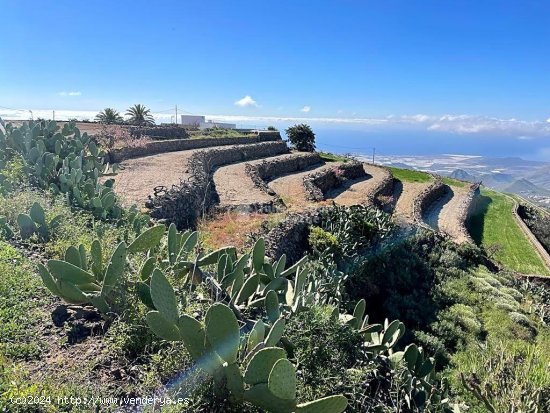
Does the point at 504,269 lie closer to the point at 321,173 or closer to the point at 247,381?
the point at 321,173

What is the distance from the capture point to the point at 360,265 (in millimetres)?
10711

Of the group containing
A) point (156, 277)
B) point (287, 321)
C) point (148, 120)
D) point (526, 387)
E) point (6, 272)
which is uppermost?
point (148, 120)

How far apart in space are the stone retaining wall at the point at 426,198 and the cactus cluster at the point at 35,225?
16.9m

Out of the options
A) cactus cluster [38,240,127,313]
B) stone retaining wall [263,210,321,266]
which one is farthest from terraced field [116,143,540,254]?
cactus cluster [38,240,127,313]

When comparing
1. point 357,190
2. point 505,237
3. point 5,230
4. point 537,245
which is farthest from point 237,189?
point 537,245

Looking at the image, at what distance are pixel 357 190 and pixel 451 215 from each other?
5.66 m

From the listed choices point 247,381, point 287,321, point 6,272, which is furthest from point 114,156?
point 247,381

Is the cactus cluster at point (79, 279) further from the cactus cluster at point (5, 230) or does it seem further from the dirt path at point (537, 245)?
the dirt path at point (537, 245)

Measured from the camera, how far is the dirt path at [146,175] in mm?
11254

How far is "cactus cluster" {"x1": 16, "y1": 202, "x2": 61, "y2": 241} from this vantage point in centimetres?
526

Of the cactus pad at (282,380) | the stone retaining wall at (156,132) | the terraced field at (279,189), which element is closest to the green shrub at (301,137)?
the terraced field at (279,189)

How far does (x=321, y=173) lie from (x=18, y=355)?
2112 centimetres

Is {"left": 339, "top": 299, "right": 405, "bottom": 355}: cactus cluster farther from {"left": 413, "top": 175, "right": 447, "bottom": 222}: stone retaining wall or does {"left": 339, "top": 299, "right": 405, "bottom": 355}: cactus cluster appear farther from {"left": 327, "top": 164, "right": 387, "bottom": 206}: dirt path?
{"left": 413, "top": 175, "right": 447, "bottom": 222}: stone retaining wall

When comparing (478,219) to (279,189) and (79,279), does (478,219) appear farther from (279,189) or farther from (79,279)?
(79,279)
